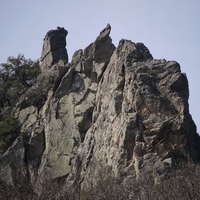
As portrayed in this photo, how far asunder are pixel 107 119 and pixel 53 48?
78.0ft

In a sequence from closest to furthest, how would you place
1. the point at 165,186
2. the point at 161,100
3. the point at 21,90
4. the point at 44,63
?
1. the point at 165,186
2. the point at 161,100
3. the point at 21,90
4. the point at 44,63

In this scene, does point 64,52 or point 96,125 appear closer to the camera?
point 96,125

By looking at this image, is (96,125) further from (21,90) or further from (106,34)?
(21,90)

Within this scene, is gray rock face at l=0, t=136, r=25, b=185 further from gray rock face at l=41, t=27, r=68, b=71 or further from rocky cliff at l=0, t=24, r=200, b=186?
gray rock face at l=41, t=27, r=68, b=71

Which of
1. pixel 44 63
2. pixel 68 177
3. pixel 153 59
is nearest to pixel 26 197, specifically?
pixel 68 177

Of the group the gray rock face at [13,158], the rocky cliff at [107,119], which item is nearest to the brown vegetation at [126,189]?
the rocky cliff at [107,119]

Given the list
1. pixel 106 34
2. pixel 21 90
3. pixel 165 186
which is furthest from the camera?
pixel 21 90

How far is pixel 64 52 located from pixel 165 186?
108ft

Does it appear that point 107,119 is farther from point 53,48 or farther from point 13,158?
point 53,48

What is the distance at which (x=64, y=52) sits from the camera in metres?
58.3

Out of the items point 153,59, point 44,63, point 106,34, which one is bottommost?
point 153,59

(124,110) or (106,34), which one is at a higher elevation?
(106,34)

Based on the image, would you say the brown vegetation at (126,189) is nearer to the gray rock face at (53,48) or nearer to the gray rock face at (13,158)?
the gray rock face at (13,158)

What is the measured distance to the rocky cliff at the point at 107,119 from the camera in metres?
32.2
